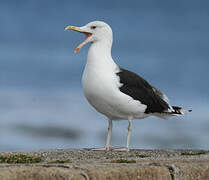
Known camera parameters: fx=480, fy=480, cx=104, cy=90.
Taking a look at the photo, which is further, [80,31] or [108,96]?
[80,31]

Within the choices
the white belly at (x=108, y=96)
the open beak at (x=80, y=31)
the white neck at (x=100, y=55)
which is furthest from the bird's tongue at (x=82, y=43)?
the white belly at (x=108, y=96)

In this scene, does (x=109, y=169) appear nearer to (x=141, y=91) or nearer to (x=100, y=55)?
(x=141, y=91)

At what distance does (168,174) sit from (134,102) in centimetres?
231

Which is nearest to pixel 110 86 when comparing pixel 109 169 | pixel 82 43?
pixel 82 43

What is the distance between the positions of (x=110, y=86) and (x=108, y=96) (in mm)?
189

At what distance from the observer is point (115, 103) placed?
28.9 feet

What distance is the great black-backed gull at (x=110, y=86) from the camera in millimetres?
8828

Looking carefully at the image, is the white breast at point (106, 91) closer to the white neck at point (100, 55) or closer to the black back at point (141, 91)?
the white neck at point (100, 55)

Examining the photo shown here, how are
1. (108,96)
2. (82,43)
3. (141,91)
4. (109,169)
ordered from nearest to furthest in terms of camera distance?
(109,169) < (108,96) < (141,91) < (82,43)

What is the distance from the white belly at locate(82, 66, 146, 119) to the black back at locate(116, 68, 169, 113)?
13cm

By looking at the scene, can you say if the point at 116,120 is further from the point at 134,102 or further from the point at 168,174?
the point at 168,174

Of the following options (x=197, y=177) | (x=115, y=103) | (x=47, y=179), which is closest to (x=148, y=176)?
(x=197, y=177)

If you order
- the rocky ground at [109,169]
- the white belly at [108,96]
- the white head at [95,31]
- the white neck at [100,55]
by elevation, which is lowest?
the rocky ground at [109,169]

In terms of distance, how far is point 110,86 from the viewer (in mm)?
8797
